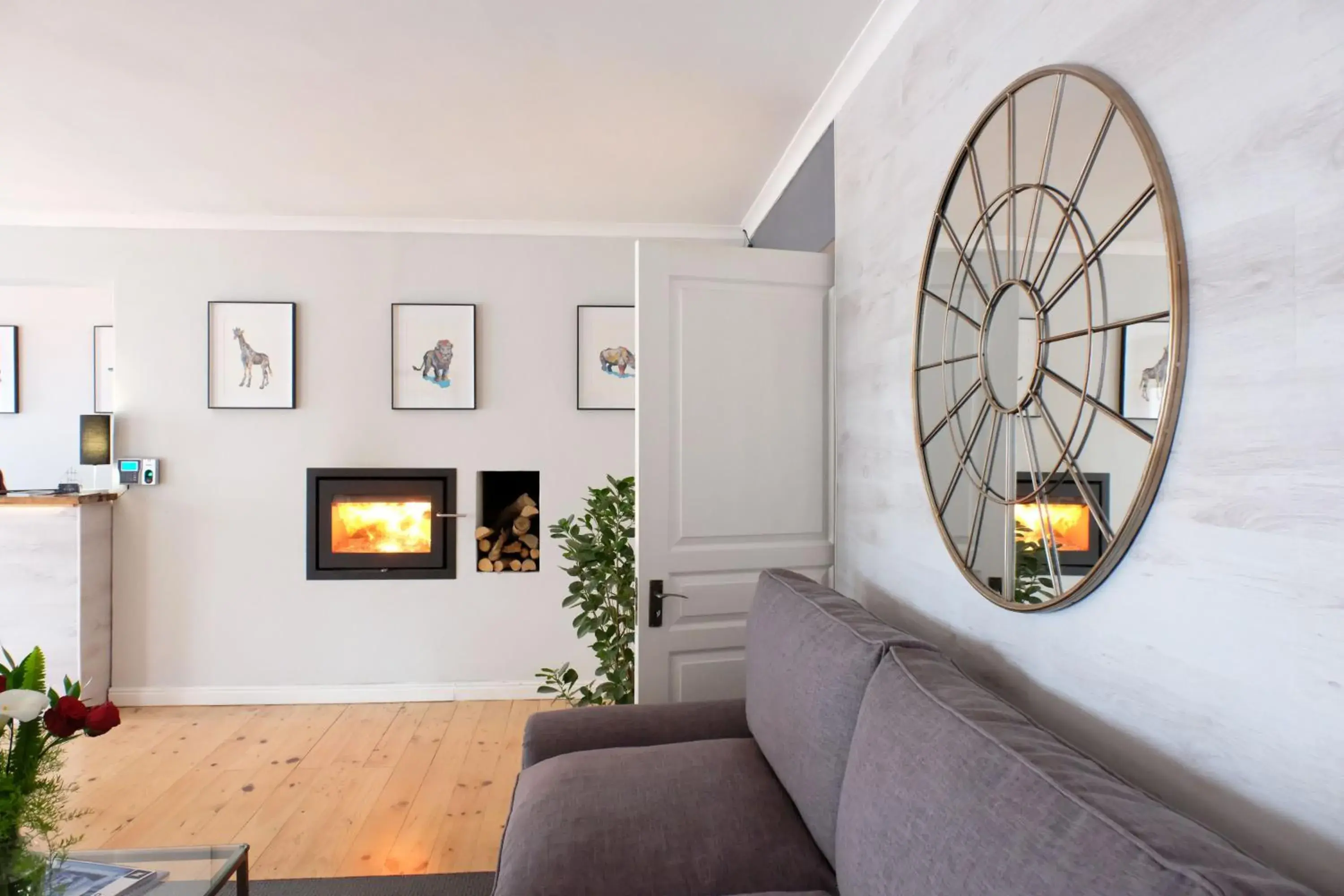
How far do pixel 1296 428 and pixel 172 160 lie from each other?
3.92 meters

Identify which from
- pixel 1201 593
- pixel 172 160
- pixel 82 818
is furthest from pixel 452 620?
pixel 1201 593

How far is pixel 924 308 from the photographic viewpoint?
6.39 feet

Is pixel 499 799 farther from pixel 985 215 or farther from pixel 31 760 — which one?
pixel 985 215

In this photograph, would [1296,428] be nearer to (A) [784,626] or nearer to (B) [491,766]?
(A) [784,626]

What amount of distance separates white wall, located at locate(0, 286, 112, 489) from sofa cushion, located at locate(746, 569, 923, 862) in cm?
497

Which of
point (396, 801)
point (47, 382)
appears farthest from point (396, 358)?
point (47, 382)

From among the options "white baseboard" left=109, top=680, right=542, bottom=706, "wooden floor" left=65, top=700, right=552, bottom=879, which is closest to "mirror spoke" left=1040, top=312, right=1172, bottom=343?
"wooden floor" left=65, top=700, right=552, bottom=879

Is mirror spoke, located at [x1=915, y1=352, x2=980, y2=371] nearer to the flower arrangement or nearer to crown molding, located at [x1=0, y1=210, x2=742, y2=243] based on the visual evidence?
the flower arrangement

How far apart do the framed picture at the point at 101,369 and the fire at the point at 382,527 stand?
2116 millimetres

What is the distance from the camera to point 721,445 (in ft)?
8.61

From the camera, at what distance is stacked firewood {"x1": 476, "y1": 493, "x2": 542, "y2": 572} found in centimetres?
426

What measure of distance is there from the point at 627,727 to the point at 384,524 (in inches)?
99.3

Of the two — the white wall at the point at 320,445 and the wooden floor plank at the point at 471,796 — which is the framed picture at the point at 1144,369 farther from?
the white wall at the point at 320,445

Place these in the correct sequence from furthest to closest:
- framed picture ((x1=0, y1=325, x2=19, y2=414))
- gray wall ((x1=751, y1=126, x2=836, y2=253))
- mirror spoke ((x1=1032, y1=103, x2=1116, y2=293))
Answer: framed picture ((x1=0, y1=325, x2=19, y2=414)), gray wall ((x1=751, y1=126, x2=836, y2=253)), mirror spoke ((x1=1032, y1=103, x2=1116, y2=293))
